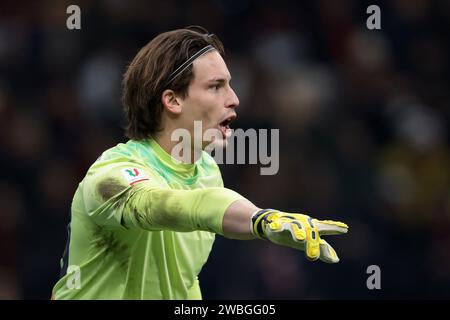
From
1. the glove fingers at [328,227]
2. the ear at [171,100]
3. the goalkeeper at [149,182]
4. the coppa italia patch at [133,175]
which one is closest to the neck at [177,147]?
the goalkeeper at [149,182]

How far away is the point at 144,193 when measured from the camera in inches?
149

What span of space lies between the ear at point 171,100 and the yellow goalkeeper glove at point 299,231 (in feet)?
4.50

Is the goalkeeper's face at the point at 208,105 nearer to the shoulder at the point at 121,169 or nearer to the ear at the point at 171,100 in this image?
the ear at the point at 171,100

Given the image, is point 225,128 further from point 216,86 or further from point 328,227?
point 328,227

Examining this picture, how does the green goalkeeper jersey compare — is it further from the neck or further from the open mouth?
the open mouth

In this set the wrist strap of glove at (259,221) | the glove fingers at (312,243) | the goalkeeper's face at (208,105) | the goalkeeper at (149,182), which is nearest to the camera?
the glove fingers at (312,243)

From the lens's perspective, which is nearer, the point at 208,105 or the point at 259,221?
the point at 259,221

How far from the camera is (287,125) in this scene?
351 inches

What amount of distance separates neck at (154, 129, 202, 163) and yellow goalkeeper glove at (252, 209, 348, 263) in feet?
4.25

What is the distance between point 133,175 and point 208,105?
74cm

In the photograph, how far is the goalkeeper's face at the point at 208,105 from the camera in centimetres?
455

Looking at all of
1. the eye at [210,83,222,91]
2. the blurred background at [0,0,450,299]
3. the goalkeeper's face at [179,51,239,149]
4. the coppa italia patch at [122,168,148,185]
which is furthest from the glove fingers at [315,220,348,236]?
the blurred background at [0,0,450,299]

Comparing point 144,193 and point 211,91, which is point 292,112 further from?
point 144,193

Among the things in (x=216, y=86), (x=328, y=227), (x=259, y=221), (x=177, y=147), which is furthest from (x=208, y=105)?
(x=328, y=227)
